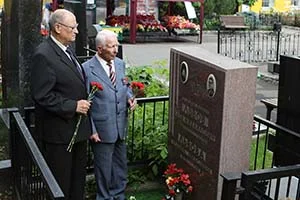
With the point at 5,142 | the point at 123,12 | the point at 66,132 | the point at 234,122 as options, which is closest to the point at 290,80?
the point at 234,122

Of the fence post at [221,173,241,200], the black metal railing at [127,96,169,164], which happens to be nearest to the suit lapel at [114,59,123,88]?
the black metal railing at [127,96,169,164]

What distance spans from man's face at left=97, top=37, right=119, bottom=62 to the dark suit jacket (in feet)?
1.19

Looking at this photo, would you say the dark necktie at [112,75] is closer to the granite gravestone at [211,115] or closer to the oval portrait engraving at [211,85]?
A: the granite gravestone at [211,115]

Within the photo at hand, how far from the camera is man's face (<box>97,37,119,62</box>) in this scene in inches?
166

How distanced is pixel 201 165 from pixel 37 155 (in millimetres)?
1616

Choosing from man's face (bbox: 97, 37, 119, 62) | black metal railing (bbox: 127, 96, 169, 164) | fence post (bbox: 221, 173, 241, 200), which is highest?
man's face (bbox: 97, 37, 119, 62)

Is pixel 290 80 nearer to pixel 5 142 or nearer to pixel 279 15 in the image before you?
pixel 5 142

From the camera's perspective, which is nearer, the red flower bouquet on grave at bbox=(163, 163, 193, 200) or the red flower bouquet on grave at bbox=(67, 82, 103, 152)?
the red flower bouquet on grave at bbox=(67, 82, 103, 152)

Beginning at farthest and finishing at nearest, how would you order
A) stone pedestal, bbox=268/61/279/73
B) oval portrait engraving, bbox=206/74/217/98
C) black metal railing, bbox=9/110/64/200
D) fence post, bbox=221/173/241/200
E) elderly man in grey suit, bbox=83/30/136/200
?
stone pedestal, bbox=268/61/279/73 < elderly man in grey suit, bbox=83/30/136/200 < oval portrait engraving, bbox=206/74/217/98 < fence post, bbox=221/173/241/200 < black metal railing, bbox=9/110/64/200

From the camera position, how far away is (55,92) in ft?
12.8

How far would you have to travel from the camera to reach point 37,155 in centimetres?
349

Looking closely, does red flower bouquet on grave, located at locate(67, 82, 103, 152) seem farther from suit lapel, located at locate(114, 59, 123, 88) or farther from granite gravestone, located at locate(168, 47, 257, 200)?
granite gravestone, located at locate(168, 47, 257, 200)

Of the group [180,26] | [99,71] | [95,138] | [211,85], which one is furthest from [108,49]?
[180,26]

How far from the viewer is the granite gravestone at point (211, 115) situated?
411 cm
